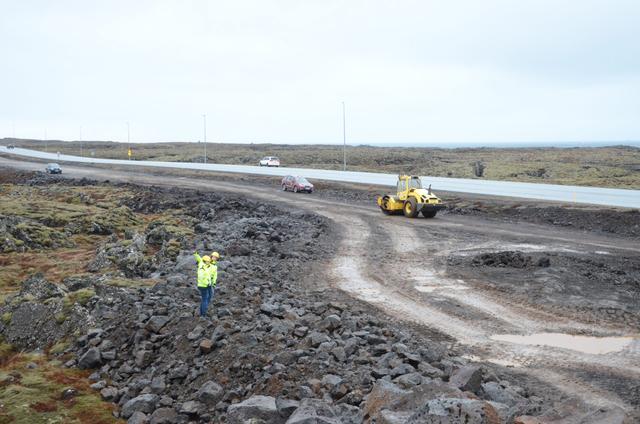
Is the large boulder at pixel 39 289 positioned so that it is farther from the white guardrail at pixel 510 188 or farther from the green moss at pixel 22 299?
the white guardrail at pixel 510 188

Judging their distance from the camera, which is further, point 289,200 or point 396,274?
point 289,200

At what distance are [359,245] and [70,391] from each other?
15.2 m

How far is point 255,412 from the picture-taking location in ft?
30.9

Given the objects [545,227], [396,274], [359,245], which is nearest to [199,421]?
[396,274]

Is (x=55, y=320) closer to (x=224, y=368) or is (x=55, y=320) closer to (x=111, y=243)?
(x=224, y=368)

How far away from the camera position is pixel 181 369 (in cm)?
1205

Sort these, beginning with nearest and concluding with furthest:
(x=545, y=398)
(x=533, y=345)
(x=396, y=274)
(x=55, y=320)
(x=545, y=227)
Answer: (x=545, y=398) < (x=533, y=345) < (x=55, y=320) < (x=396, y=274) < (x=545, y=227)

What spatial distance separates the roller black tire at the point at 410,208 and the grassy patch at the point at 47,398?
22.2 m

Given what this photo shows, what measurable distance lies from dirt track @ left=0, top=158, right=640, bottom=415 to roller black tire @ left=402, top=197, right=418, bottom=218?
165 cm

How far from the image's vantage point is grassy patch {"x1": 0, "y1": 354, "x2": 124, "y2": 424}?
11.2 m

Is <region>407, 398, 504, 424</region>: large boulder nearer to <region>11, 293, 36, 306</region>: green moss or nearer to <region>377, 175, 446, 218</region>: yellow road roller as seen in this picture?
Result: <region>11, 293, 36, 306</region>: green moss

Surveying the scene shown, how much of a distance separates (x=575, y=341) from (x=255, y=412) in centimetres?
792

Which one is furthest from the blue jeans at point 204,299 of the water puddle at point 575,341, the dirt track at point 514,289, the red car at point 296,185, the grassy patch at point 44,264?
the red car at point 296,185

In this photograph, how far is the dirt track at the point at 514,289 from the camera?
11.9m
